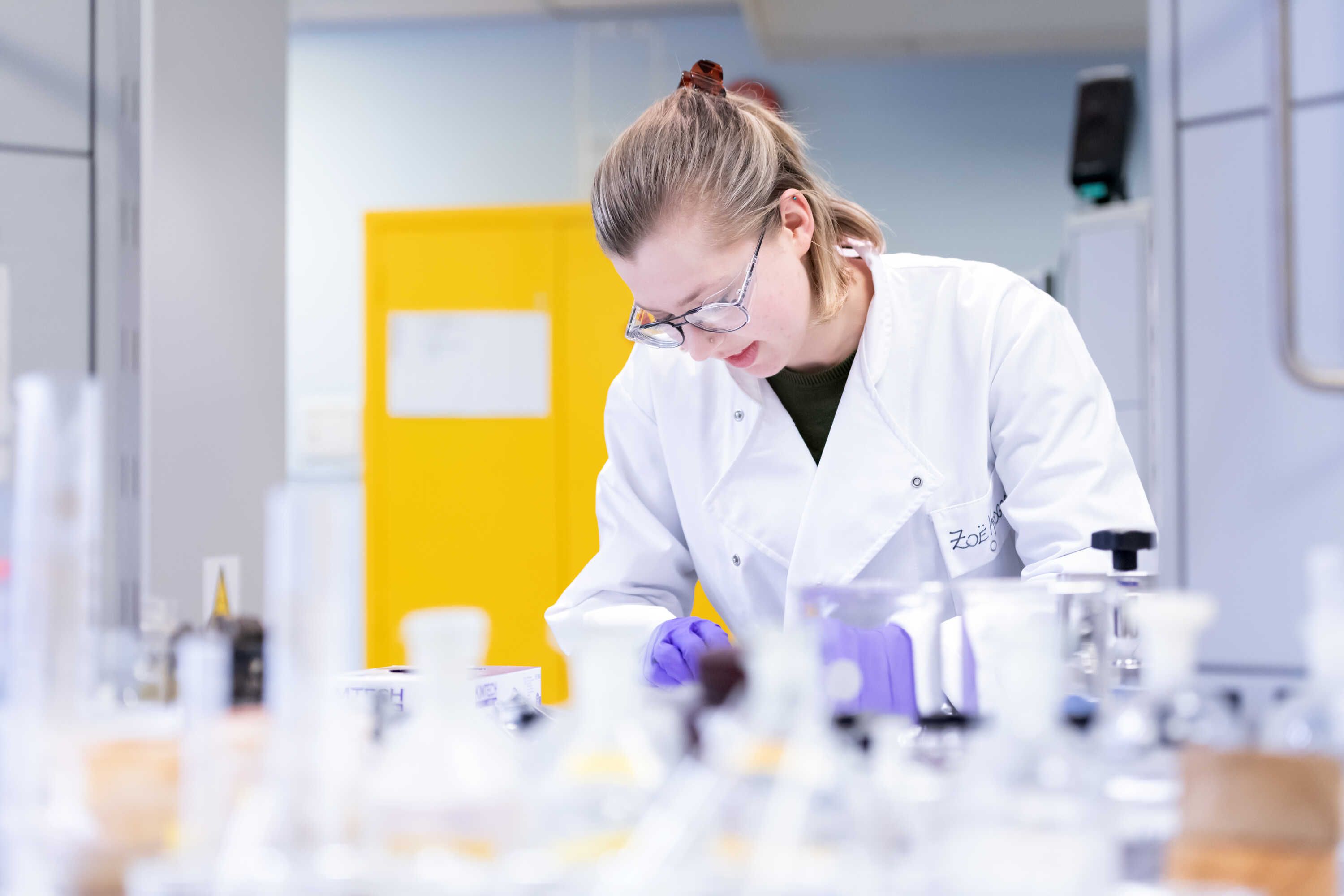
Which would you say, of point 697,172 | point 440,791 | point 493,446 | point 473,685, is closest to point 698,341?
point 697,172

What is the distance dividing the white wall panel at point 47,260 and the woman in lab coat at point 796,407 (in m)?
0.60

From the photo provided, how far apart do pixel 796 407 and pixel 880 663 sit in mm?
747

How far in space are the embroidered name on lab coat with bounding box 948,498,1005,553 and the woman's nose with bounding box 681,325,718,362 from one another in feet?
1.26

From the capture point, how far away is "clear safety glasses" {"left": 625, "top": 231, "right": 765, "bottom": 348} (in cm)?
147

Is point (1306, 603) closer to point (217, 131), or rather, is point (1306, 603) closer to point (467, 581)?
point (217, 131)

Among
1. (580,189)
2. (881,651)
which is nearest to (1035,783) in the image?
(881,651)

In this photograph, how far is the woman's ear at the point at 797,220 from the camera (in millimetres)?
1567

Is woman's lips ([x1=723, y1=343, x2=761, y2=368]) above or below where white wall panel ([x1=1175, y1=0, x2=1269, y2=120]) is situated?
below

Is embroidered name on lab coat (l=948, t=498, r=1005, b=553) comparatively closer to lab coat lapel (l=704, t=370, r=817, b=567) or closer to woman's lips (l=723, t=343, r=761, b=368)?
lab coat lapel (l=704, t=370, r=817, b=567)

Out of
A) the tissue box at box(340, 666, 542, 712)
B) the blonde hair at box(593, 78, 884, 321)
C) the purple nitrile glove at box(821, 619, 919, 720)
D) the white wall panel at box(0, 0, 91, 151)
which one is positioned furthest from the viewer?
the blonde hair at box(593, 78, 884, 321)

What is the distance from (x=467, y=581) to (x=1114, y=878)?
3.06 m

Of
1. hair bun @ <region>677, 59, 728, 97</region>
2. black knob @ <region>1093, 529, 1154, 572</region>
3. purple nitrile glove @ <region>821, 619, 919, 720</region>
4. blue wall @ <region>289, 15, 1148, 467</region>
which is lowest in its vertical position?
purple nitrile glove @ <region>821, 619, 919, 720</region>

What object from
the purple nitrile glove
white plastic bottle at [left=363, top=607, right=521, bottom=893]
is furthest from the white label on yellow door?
white plastic bottle at [left=363, top=607, right=521, bottom=893]

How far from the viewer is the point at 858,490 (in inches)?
60.9
